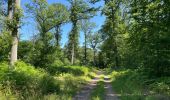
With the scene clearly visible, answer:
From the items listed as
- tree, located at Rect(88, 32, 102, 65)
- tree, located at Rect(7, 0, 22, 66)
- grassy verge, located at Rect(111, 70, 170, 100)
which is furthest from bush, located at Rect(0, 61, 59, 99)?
tree, located at Rect(88, 32, 102, 65)

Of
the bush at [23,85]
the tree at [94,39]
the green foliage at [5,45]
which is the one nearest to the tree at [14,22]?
the green foliage at [5,45]

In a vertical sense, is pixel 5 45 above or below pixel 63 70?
above

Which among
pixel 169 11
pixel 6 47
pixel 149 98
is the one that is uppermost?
pixel 169 11

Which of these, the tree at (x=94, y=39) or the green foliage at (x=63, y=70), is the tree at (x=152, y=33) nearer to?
the green foliage at (x=63, y=70)

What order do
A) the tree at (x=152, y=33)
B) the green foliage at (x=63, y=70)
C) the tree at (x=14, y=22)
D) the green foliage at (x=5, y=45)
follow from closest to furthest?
1. the tree at (x=152, y=33)
2. the tree at (x=14, y=22)
3. the green foliage at (x=5, y=45)
4. the green foliage at (x=63, y=70)

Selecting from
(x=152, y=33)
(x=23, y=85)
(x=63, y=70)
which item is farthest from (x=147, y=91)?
(x=63, y=70)

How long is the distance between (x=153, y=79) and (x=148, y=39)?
2.63m

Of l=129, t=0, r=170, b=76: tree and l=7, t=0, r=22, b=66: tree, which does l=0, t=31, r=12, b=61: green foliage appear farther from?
l=129, t=0, r=170, b=76: tree

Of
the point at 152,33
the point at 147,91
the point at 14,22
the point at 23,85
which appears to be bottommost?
the point at 147,91

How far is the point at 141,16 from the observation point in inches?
840

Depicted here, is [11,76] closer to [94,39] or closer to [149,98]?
[149,98]

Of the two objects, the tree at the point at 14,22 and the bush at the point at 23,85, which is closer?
the bush at the point at 23,85

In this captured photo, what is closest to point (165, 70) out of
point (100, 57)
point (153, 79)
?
point (153, 79)

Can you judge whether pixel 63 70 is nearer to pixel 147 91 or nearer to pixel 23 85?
pixel 147 91
